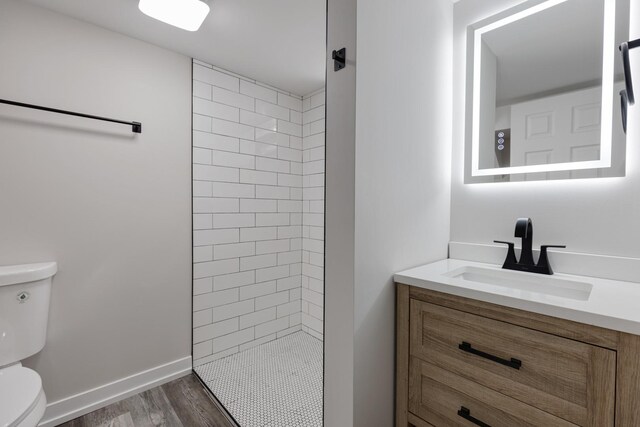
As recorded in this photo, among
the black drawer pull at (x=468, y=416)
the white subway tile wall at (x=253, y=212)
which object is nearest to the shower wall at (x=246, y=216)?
the white subway tile wall at (x=253, y=212)

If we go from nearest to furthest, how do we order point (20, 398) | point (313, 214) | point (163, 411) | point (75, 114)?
1. point (20, 398)
2. point (75, 114)
3. point (163, 411)
4. point (313, 214)

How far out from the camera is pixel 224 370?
6.83 ft

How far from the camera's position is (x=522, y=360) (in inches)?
34.1

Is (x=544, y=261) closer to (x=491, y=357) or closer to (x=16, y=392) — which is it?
(x=491, y=357)

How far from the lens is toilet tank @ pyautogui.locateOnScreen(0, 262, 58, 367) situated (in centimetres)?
130

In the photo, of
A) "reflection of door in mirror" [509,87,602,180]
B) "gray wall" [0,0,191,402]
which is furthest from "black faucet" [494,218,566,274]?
"gray wall" [0,0,191,402]

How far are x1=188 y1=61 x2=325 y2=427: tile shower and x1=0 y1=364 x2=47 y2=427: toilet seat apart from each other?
903 millimetres

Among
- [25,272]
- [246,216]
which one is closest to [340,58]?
[246,216]

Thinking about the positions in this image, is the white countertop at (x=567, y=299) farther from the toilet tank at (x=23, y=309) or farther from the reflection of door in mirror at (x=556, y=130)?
the toilet tank at (x=23, y=309)

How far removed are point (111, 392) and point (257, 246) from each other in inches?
51.2

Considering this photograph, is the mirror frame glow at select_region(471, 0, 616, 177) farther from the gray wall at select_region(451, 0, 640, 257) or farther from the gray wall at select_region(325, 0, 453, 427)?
the gray wall at select_region(325, 0, 453, 427)

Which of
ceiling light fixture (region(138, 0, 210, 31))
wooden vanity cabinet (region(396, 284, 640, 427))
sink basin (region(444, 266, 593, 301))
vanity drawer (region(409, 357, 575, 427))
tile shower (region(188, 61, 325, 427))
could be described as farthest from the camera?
tile shower (region(188, 61, 325, 427))

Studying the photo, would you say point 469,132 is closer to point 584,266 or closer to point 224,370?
point 584,266

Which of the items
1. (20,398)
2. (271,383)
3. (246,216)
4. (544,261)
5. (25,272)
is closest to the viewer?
(20,398)
